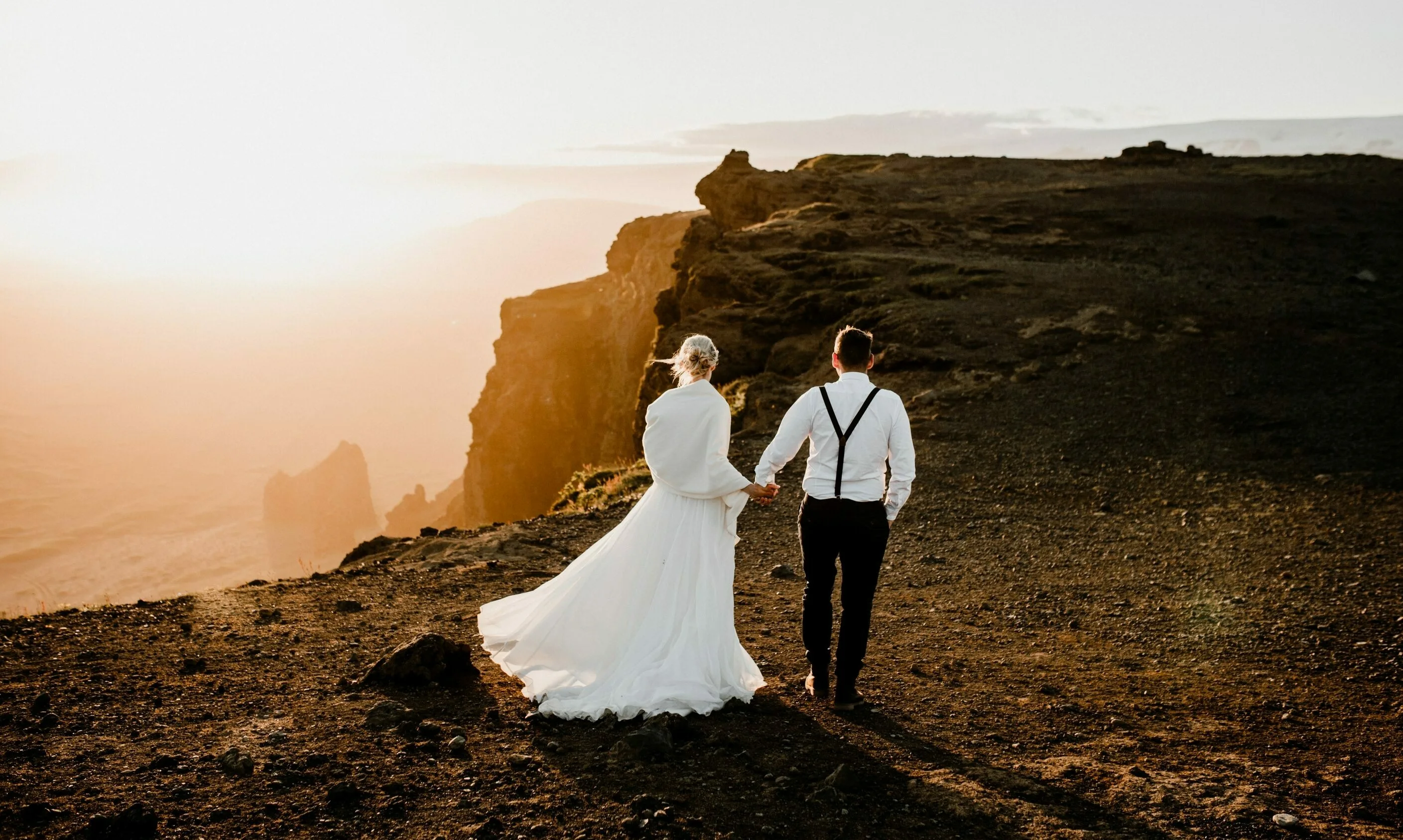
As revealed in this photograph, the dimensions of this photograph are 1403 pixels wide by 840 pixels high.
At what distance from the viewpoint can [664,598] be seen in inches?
265

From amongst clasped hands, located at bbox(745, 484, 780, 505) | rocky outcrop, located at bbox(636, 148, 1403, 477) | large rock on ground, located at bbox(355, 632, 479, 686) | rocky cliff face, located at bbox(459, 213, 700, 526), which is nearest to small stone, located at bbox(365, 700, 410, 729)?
large rock on ground, located at bbox(355, 632, 479, 686)

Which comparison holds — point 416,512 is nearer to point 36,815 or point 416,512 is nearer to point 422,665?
point 422,665

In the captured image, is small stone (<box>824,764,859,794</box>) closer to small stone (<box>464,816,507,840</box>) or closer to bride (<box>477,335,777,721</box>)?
bride (<box>477,335,777,721</box>)

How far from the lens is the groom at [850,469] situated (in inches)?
244

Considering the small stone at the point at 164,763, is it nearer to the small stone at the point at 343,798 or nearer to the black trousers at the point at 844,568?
the small stone at the point at 343,798

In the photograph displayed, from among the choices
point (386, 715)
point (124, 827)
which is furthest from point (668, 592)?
point (124, 827)

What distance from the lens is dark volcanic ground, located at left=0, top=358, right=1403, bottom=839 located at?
5.10 metres

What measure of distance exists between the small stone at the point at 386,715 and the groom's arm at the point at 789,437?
2894mm

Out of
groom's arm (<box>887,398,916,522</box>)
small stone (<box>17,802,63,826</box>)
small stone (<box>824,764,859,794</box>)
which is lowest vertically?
small stone (<box>824,764,859,794</box>)

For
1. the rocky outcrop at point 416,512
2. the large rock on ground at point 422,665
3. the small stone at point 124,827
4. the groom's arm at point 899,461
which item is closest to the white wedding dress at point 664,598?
the large rock on ground at point 422,665

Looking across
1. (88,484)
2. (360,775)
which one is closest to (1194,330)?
(360,775)

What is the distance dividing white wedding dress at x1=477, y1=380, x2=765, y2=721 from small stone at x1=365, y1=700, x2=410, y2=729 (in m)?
0.87

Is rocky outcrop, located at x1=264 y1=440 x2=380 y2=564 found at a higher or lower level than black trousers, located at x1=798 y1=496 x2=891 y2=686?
lower

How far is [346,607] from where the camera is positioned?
9469mm
